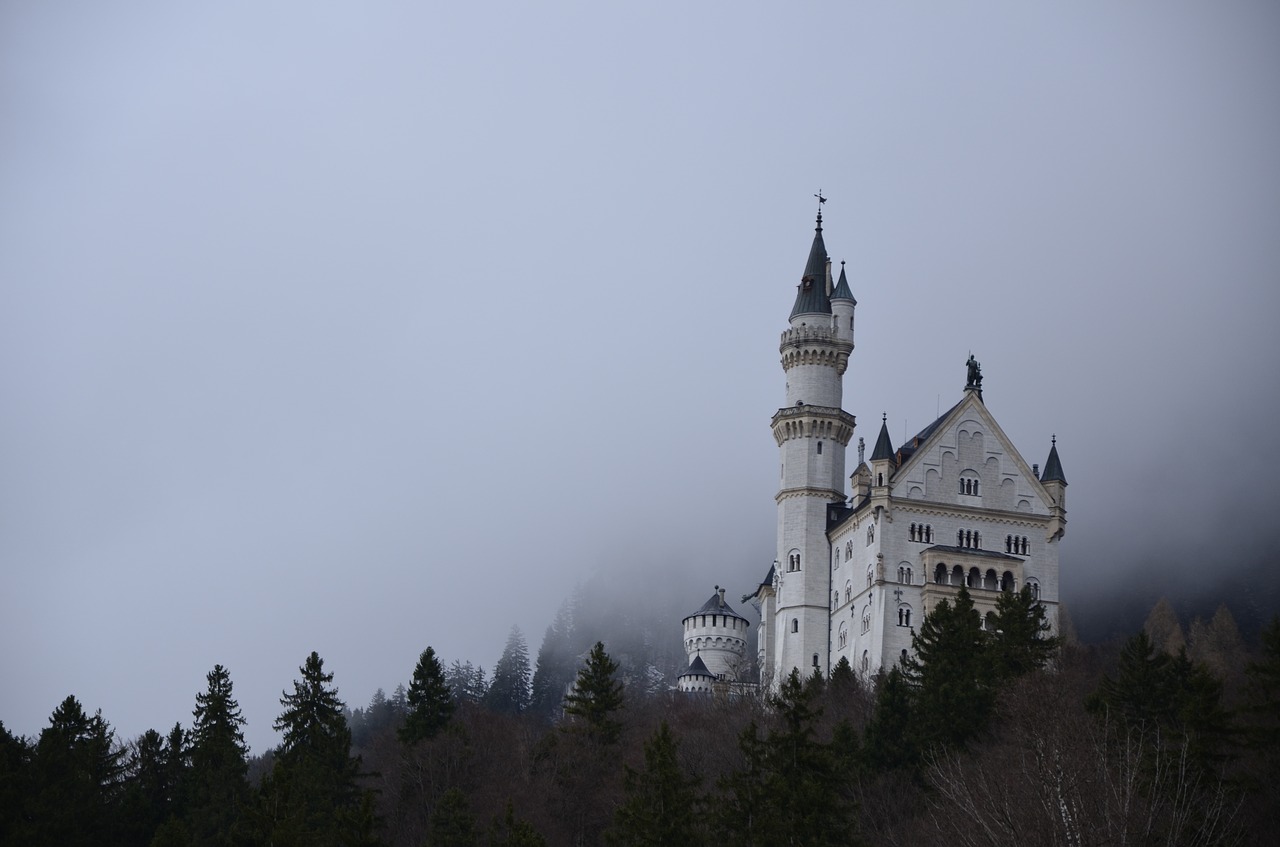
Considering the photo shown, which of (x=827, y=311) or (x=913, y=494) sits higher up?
(x=827, y=311)

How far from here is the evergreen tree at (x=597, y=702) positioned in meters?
68.9

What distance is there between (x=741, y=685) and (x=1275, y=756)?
58.0 meters

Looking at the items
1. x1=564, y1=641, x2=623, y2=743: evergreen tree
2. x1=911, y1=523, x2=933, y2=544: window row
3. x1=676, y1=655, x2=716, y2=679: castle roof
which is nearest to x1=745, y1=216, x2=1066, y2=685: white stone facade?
x1=911, y1=523, x2=933, y2=544: window row

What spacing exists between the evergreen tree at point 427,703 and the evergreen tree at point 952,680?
774 inches

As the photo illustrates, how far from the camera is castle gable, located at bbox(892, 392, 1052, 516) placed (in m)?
102

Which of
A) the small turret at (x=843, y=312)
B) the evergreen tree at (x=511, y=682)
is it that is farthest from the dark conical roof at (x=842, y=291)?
the evergreen tree at (x=511, y=682)

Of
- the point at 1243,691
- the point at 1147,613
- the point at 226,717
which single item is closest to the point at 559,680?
the point at 1147,613

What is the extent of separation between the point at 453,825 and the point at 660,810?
10.5 meters

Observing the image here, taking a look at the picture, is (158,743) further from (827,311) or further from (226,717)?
(827,311)

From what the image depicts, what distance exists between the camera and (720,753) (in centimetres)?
6900

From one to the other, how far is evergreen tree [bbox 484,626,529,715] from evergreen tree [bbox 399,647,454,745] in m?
45.8

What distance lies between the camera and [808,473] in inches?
4245

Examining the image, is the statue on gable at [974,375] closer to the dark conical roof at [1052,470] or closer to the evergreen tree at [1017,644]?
the dark conical roof at [1052,470]

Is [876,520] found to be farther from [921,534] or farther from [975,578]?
[975,578]
